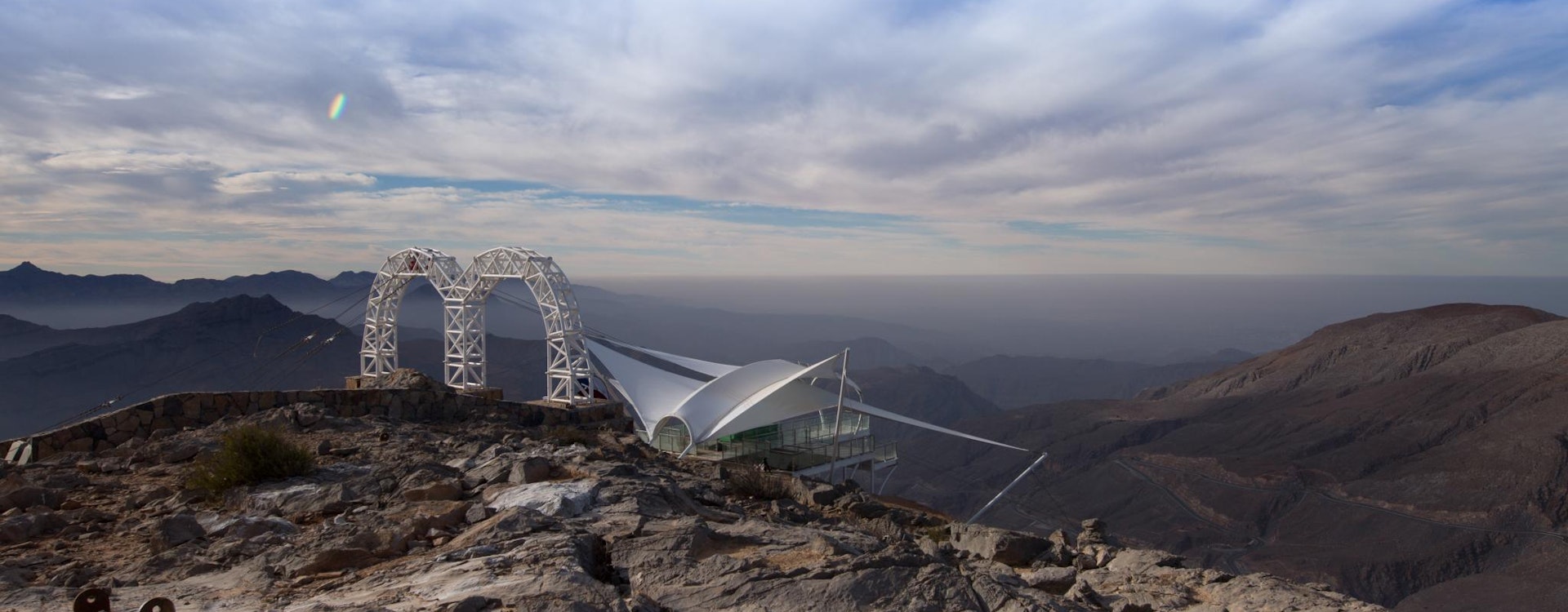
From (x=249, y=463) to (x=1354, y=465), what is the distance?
5995 centimetres

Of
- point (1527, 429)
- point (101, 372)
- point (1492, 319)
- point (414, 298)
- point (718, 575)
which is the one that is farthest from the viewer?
point (414, 298)

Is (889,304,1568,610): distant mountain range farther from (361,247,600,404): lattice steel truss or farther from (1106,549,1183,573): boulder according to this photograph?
(1106,549,1183,573): boulder

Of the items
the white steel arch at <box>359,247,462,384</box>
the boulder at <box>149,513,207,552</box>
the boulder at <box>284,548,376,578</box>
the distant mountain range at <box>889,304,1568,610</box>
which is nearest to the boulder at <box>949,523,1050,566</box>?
the boulder at <box>284,548,376,578</box>

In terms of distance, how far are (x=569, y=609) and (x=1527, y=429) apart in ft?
205

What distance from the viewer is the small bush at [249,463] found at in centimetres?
741

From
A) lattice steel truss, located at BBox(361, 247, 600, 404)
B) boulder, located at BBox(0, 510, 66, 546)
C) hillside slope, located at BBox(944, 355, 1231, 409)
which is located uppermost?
lattice steel truss, located at BBox(361, 247, 600, 404)

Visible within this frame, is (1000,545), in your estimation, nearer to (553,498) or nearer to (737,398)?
(553,498)

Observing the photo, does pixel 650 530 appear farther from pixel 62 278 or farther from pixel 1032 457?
pixel 62 278

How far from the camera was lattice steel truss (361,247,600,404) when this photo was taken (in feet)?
75.9

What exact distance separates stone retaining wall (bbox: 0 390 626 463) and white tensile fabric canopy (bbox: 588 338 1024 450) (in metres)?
6.91

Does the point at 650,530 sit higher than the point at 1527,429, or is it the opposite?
the point at 650,530

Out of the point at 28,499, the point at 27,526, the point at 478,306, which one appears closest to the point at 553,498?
the point at 27,526

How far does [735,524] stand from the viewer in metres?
5.89

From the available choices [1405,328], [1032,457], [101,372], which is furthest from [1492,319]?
[101,372]
